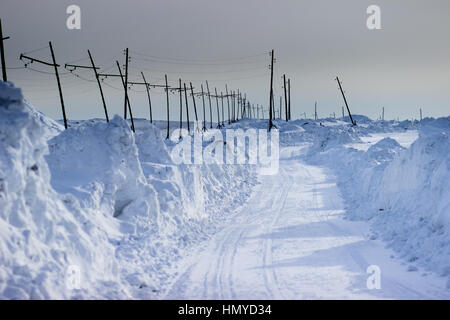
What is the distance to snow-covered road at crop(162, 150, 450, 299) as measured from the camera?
8422mm

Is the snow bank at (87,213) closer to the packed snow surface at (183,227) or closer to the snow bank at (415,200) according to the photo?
the packed snow surface at (183,227)

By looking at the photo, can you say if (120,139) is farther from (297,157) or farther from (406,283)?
(297,157)

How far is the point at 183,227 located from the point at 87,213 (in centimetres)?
399

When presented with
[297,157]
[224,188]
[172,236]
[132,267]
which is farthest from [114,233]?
[297,157]

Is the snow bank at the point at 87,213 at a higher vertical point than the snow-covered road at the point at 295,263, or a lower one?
higher

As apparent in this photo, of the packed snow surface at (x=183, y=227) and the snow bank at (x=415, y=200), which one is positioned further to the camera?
the snow bank at (x=415, y=200)

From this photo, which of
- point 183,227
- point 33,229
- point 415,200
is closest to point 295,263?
point 183,227

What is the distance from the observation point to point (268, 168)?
1241 inches

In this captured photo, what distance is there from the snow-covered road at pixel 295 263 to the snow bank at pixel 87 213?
943 mm

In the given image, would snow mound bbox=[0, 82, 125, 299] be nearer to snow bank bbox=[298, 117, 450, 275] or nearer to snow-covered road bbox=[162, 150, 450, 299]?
snow-covered road bbox=[162, 150, 450, 299]

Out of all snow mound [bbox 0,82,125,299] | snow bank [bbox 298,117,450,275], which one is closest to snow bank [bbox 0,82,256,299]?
snow mound [bbox 0,82,125,299]

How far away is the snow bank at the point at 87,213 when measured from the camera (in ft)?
23.3

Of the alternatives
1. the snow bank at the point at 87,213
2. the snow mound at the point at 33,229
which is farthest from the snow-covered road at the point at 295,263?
the snow mound at the point at 33,229

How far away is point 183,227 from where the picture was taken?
1327 cm
